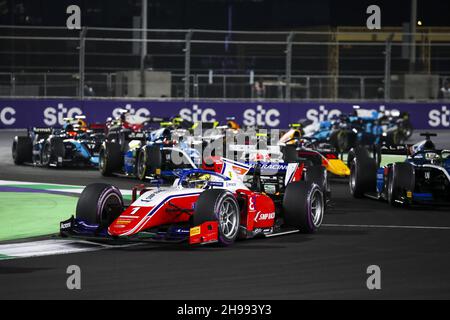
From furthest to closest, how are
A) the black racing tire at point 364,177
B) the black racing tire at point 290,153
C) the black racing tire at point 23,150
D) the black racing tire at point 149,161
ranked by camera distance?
the black racing tire at point 23,150 → the black racing tire at point 149,161 → the black racing tire at point 290,153 → the black racing tire at point 364,177

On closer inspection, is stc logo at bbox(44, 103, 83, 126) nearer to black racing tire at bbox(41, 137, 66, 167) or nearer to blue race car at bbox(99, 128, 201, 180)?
black racing tire at bbox(41, 137, 66, 167)

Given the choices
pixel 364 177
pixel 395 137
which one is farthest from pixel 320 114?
pixel 364 177

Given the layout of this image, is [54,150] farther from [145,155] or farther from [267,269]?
[267,269]

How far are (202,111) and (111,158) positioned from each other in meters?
14.3

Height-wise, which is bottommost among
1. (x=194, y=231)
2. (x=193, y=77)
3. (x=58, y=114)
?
(x=194, y=231)

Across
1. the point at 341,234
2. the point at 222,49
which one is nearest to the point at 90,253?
the point at 341,234

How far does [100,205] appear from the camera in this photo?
14.6 metres

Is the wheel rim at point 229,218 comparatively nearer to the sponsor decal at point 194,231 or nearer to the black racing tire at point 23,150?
the sponsor decal at point 194,231

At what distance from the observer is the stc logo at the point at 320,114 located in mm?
39812

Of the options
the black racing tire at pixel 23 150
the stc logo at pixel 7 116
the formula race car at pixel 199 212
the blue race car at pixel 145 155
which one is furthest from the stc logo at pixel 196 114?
the formula race car at pixel 199 212

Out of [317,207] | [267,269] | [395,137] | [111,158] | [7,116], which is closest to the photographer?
[267,269]

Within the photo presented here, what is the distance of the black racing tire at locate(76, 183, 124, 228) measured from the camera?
14.6 meters

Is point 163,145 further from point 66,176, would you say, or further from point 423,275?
point 423,275

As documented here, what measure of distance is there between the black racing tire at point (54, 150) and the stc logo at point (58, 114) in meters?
10.2
